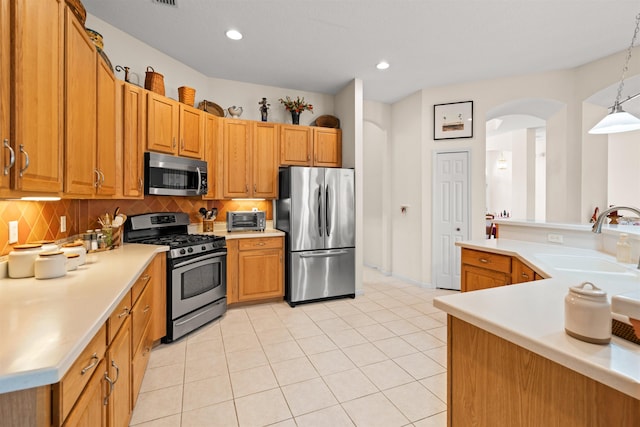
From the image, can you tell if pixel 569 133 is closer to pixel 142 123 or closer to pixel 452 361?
pixel 452 361

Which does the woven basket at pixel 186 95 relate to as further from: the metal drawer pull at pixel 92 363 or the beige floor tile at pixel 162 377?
the metal drawer pull at pixel 92 363

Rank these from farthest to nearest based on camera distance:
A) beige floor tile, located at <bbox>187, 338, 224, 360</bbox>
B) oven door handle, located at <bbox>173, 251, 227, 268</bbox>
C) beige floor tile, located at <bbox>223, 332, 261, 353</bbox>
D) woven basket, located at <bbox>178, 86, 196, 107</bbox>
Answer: woven basket, located at <bbox>178, 86, 196, 107</bbox>, oven door handle, located at <bbox>173, 251, 227, 268</bbox>, beige floor tile, located at <bbox>223, 332, 261, 353</bbox>, beige floor tile, located at <bbox>187, 338, 224, 360</bbox>

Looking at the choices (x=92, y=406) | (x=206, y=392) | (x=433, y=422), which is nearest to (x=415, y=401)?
(x=433, y=422)

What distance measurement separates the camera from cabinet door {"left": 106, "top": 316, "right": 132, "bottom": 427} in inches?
51.3

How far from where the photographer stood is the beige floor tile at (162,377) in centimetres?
212

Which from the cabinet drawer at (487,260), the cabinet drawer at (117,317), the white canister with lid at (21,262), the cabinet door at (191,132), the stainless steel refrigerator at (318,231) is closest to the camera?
the cabinet drawer at (117,317)

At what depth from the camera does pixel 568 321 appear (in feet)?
2.95

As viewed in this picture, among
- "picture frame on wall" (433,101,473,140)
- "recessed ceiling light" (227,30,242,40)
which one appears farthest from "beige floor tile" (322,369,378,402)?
"picture frame on wall" (433,101,473,140)

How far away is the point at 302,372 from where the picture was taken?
2311mm

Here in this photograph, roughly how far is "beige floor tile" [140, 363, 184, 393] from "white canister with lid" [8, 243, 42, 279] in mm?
1082

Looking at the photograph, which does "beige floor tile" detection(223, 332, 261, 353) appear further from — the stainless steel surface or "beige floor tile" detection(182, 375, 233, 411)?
the stainless steel surface

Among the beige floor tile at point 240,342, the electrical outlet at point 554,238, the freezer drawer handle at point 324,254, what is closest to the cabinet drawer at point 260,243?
the freezer drawer handle at point 324,254

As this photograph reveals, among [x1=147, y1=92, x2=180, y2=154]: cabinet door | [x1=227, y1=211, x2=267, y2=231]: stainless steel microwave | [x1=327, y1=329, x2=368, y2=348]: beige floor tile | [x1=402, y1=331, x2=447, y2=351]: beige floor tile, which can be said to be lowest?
[x1=327, y1=329, x2=368, y2=348]: beige floor tile

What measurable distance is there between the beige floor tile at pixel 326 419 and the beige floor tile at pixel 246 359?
2.31 ft
